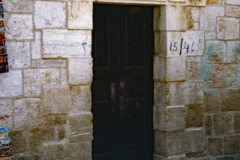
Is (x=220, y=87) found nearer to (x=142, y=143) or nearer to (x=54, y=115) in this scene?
(x=142, y=143)

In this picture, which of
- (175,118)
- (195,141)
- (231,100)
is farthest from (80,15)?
(231,100)

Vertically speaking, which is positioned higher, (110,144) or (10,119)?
(10,119)

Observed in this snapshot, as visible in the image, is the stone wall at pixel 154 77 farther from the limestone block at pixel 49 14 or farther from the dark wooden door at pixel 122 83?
the dark wooden door at pixel 122 83

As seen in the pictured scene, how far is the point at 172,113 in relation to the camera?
19.2ft

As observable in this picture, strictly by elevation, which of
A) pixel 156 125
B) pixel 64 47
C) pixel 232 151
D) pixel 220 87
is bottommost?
pixel 232 151

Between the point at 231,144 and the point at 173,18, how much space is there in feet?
6.93

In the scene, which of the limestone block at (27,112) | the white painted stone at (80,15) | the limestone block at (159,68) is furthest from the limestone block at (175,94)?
the limestone block at (27,112)

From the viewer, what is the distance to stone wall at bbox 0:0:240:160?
4906 millimetres

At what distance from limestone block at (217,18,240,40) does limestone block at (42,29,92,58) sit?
2.04 meters

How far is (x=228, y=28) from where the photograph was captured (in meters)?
6.25

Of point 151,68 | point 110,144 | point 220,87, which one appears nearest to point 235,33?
point 220,87

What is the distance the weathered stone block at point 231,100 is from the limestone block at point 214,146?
473mm

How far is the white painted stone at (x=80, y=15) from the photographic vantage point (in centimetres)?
512

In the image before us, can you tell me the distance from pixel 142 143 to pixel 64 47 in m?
1.98
